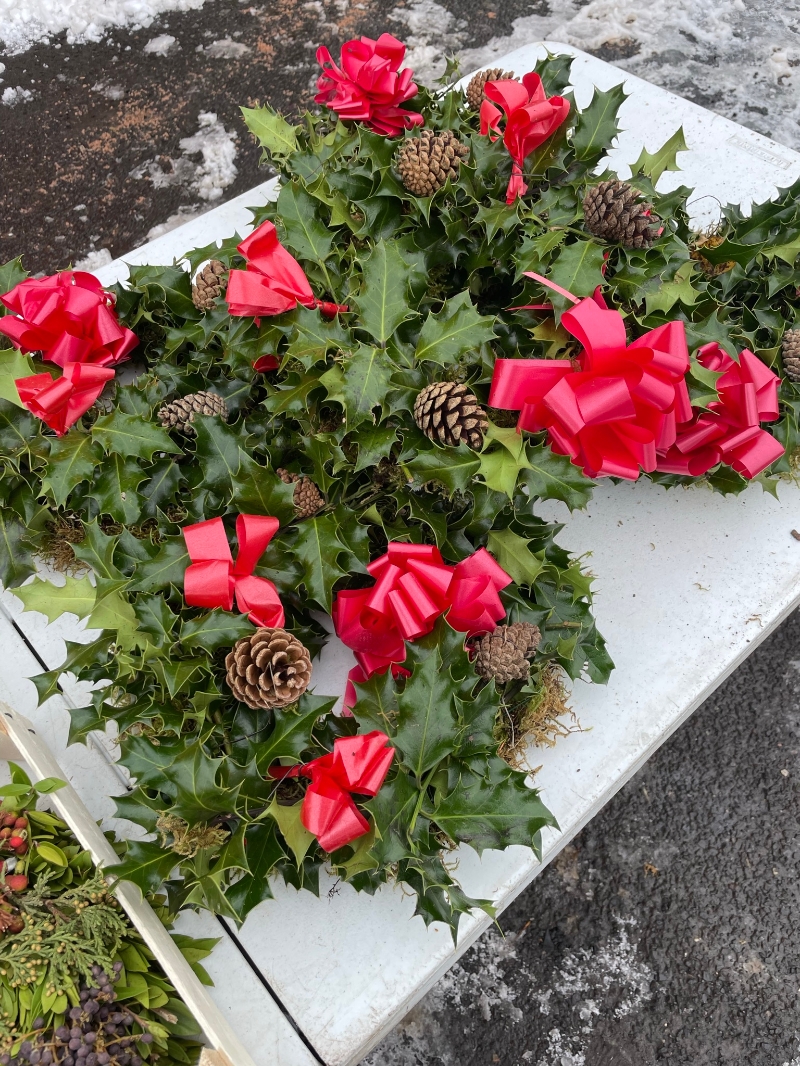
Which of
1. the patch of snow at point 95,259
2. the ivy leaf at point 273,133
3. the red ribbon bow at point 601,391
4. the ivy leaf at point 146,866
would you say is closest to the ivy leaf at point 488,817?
the ivy leaf at point 146,866

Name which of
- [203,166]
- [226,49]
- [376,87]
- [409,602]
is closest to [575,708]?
[409,602]

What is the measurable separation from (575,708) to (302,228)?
68cm

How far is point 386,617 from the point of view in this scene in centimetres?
88

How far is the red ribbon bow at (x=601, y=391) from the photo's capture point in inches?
34.2

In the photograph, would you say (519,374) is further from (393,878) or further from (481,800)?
(393,878)

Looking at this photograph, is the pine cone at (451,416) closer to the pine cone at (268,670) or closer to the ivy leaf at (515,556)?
the ivy leaf at (515,556)

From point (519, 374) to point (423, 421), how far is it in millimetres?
116

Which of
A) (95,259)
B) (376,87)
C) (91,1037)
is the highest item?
(376,87)

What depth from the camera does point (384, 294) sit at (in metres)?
0.93

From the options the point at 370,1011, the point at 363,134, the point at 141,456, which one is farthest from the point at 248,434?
the point at 370,1011

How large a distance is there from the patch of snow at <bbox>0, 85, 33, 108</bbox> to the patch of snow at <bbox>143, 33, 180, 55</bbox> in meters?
0.40

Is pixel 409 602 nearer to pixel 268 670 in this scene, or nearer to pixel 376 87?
pixel 268 670

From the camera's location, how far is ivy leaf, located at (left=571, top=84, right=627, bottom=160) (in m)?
1.11

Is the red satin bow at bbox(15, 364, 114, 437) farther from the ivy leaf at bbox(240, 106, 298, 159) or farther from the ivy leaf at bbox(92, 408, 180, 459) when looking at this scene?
the ivy leaf at bbox(240, 106, 298, 159)
